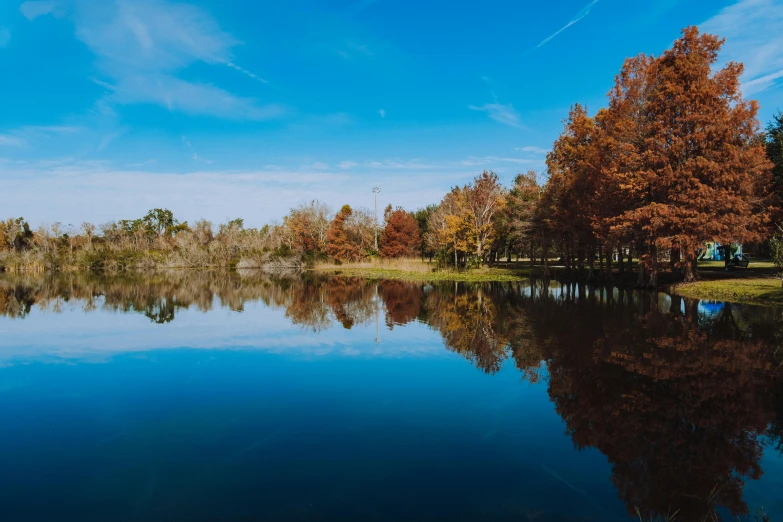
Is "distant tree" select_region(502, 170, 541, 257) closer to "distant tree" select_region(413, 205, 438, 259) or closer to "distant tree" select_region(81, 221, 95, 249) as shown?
"distant tree" select_region(413, 205, 438, 259)

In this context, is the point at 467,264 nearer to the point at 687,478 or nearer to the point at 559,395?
the point at 559,395

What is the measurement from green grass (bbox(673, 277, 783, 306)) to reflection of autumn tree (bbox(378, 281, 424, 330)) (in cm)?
1433

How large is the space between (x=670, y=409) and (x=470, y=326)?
916 centimetres

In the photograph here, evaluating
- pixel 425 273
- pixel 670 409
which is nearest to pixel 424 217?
pixel 425 273

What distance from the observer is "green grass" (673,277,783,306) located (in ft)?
71.6

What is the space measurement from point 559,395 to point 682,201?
19.5 m

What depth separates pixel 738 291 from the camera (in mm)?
23406

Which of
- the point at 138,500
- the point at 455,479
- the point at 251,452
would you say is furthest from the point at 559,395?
the point at 138,500

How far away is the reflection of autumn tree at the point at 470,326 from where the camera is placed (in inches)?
508

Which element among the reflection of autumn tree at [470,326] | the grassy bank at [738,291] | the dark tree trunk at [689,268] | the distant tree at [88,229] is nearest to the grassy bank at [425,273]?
the reflection of autumn tree at [470,326]

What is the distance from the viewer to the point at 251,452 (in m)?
6.86

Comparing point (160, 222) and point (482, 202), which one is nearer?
point (482, 202)

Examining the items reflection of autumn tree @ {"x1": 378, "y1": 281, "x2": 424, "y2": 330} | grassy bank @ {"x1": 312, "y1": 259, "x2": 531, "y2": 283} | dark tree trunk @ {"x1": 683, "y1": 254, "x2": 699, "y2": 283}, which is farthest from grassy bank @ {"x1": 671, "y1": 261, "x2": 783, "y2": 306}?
grassy bank @ {"x1": 312, "y1": 259, "x2": 531, "y2": 283}

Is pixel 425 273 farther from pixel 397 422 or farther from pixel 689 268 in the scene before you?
pixel 397 422
